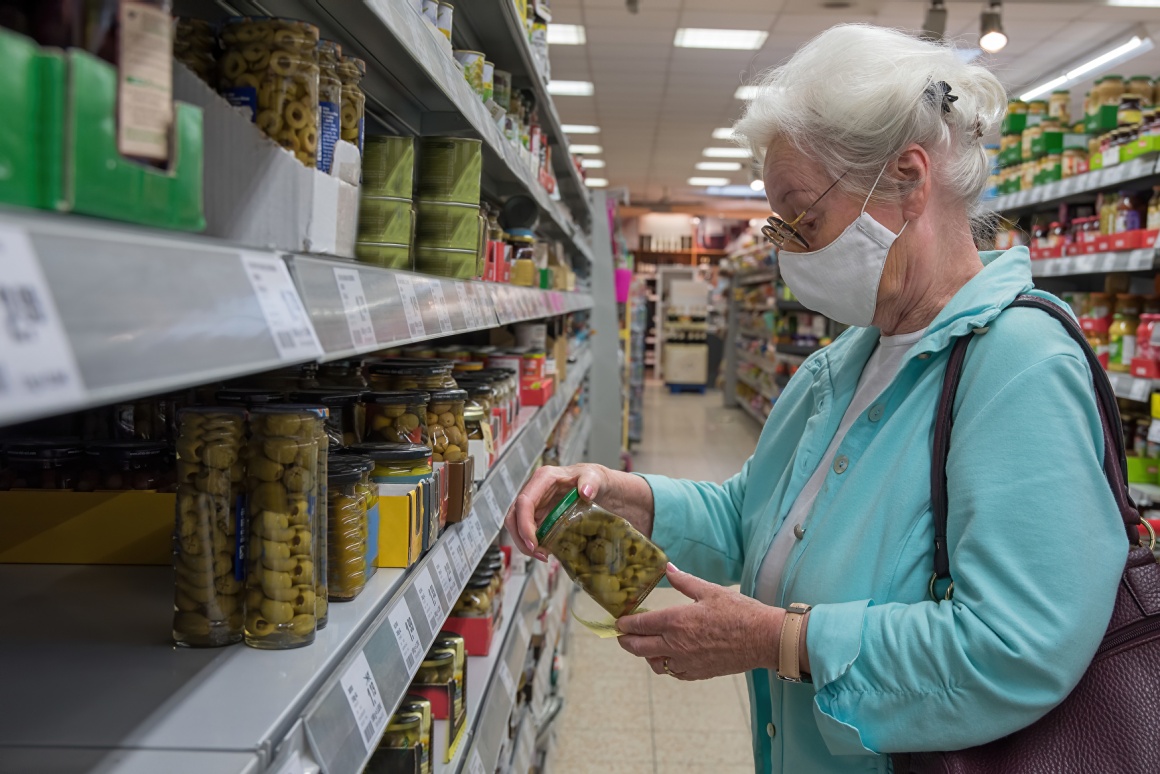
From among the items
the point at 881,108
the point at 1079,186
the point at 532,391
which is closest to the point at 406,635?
the point at 881,108

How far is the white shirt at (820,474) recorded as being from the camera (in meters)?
1.43

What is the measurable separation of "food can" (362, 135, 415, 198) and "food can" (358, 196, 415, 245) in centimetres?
1

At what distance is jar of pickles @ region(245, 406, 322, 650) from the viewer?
0.90m

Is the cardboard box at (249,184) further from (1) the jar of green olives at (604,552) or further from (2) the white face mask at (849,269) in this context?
(2) the white face mask at (849,269)

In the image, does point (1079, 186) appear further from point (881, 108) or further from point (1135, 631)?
point (1135, 631)

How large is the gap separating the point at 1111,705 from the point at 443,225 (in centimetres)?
111

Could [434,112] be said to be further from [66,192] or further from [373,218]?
[66,192]

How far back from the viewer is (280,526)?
90 centimetres

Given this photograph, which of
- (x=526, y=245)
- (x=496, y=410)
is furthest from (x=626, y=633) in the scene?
(x=526, y=245)

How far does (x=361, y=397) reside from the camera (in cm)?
136

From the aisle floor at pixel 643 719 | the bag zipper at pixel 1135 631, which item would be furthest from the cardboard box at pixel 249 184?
the aisle floor at pixel 643 719

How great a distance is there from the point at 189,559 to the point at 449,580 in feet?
1.66

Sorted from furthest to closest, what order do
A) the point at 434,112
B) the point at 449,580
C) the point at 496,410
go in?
the point at 496,410 → the point at 434,112 → the point at 449,580

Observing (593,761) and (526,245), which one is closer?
(526,245)
